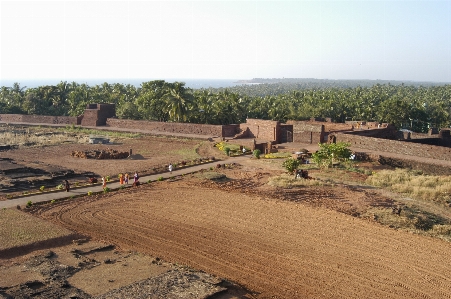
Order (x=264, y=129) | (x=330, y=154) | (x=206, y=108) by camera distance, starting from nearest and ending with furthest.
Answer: (x=330, y=154) < (x=264, y=129) < (x=206, y=108)

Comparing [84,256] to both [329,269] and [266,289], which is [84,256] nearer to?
[266,289]

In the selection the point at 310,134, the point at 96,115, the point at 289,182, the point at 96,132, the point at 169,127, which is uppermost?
the point at 96,115

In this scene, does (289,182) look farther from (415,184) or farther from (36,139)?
(36,139)

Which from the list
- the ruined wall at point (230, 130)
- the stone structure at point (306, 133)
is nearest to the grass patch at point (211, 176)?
the stone structure at point (306, 133)

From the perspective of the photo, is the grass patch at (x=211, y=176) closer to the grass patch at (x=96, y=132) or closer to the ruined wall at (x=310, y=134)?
the ruined wall at (x=310, y=134)

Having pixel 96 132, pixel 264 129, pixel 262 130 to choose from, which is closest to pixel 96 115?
pixel 96 132

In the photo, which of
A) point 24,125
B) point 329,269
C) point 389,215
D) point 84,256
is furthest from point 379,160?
point 24,125
